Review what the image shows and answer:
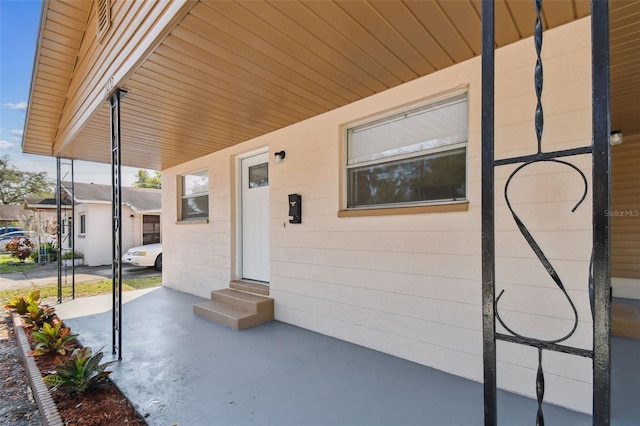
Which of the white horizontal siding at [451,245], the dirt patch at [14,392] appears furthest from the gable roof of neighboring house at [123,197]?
the white horizontal siding at [451,245]

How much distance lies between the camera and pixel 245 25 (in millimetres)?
2023

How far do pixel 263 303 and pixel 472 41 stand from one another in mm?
3637

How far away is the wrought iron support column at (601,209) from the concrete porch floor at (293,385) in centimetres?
143

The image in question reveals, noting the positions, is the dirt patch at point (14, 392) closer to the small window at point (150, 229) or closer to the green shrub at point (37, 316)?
the green shrub at point (37, 316)

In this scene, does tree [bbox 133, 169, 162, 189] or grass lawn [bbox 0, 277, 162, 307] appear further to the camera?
tree [bbox 133, 169, 162, 189]

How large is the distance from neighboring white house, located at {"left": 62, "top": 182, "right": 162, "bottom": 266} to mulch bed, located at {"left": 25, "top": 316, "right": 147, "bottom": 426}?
10404 millimetres

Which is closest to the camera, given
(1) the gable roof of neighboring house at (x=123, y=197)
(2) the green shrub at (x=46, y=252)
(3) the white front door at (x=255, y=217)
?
(3) the white front door at (x=255, y=217)

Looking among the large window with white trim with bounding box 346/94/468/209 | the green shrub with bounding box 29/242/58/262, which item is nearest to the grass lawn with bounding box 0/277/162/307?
the large window with white trim with bounding box 346/94/468/209

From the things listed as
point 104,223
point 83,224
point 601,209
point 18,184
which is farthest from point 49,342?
point 18,184

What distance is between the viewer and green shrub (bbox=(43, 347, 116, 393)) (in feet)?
7.70

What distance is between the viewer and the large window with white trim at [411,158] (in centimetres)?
272

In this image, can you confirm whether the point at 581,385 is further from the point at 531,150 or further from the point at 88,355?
the point at 88,355

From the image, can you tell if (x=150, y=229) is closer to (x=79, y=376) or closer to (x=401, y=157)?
(x=79, y=376)

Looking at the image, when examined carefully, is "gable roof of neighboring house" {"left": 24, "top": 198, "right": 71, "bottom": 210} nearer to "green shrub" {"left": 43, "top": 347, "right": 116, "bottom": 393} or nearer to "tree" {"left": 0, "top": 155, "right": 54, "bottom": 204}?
"green shrub" {"left": 43, "top": 347, "right": 116, "bottom": 393}
